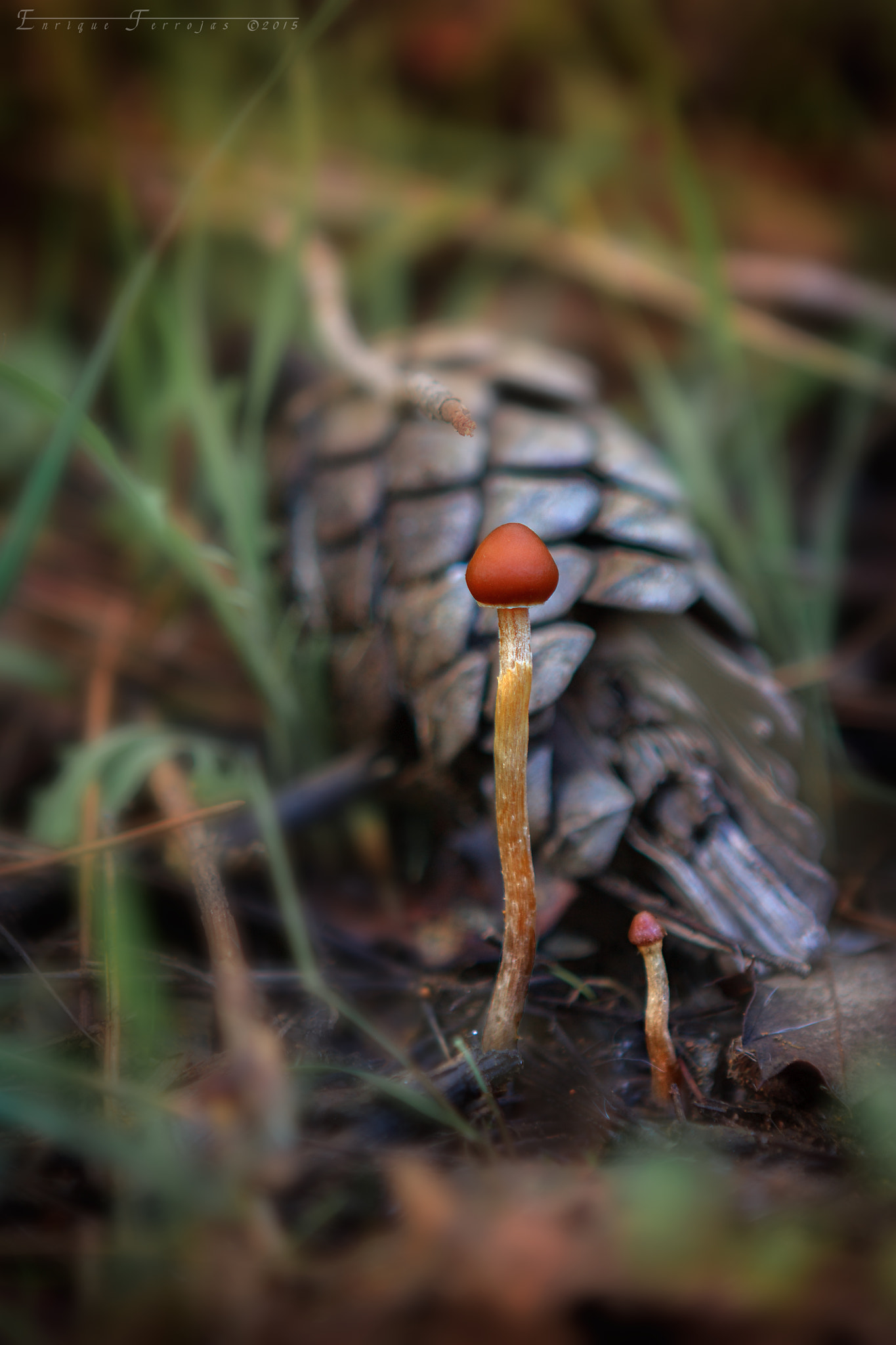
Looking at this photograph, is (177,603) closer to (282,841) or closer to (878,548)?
(282,841)

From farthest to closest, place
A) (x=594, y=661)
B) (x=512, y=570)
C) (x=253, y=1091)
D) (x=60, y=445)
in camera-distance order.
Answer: (x=594, y=661) → (x=60, y=445) → (x=512, y=570) → (x=253, y=1091)

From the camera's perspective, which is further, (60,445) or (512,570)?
(60,445)

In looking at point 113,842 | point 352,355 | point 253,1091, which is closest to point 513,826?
point 253,1091

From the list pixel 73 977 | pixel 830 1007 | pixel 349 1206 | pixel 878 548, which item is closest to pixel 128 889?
pixel 73 977

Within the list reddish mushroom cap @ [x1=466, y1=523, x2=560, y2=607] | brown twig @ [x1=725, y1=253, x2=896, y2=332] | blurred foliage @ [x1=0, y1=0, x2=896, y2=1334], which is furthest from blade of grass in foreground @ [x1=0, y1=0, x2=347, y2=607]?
brown twig @ [x1=725, y1=253, x2=896, y2=332]

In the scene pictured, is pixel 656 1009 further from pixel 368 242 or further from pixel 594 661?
pixel 368 242

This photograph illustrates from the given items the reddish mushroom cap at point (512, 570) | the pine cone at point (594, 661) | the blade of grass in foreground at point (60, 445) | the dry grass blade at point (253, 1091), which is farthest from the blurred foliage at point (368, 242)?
the reddish mushroom cap at point (512, 570)

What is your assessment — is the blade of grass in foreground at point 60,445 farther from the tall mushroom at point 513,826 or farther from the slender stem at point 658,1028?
the slender stem at point 658,1028
